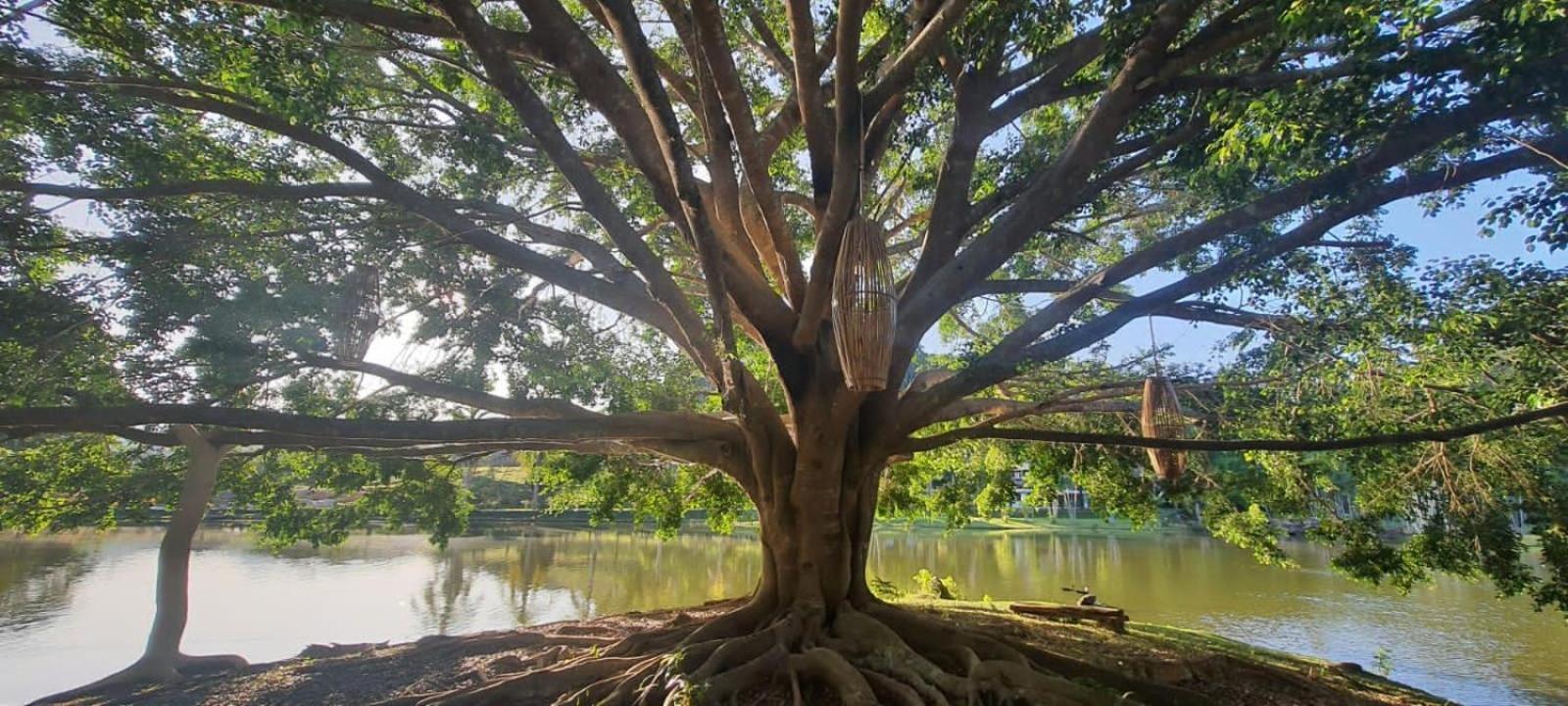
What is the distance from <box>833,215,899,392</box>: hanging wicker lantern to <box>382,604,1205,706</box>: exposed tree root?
201 cm

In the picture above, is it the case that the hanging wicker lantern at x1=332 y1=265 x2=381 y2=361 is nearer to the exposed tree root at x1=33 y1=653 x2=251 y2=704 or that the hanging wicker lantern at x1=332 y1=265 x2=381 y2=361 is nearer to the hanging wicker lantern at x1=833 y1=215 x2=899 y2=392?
the exposed tree root at x1=33 y1=653 x2=251 y2=704

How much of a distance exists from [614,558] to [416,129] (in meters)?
14.2

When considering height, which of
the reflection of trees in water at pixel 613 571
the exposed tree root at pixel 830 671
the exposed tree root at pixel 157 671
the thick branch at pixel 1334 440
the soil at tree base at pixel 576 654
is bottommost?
the reflection of trees in water at pixel 613 571


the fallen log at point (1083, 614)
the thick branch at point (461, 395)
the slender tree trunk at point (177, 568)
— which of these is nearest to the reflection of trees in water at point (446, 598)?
the slender tree trunk at point (177, 568)

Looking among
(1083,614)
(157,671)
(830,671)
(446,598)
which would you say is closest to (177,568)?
(157,671)

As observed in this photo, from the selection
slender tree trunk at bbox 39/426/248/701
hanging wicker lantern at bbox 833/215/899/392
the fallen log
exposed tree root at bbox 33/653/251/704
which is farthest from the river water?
hanging wicker lantern at bbox 833/215/899/392

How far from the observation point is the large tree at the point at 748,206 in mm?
3238

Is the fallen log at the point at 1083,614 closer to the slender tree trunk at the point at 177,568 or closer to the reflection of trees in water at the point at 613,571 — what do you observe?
the reflection of trees in water at the point at 613,571

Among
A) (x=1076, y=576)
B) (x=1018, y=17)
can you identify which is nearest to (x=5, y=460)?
(x=1018, y=17)

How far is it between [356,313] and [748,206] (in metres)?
2.74

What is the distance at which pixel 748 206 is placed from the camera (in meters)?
5.12

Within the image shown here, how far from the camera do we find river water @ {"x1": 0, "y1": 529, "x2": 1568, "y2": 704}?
854 centimetres

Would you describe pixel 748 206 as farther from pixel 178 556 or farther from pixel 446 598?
pixel 446 598

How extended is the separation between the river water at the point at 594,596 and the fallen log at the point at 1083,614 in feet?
7.89
